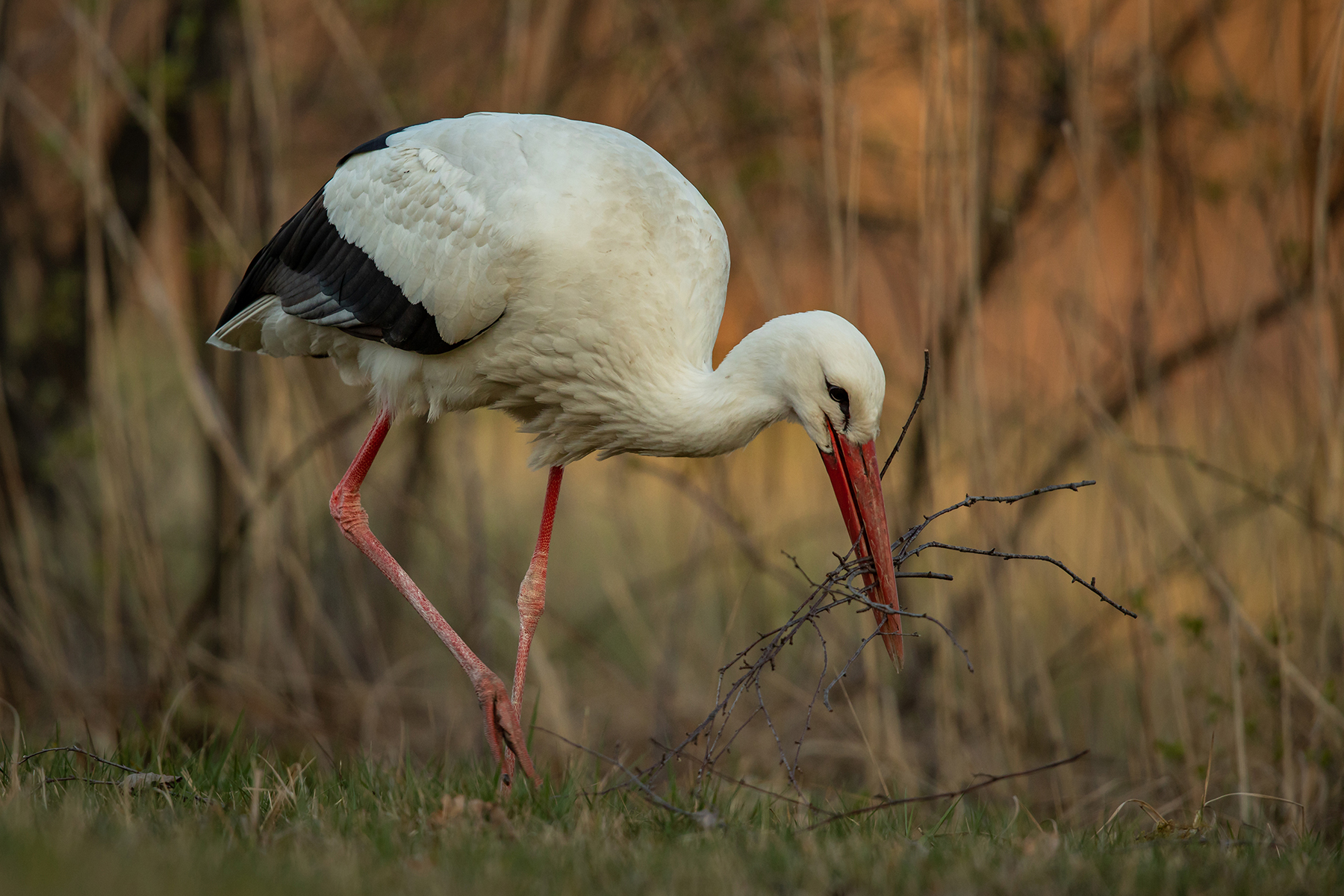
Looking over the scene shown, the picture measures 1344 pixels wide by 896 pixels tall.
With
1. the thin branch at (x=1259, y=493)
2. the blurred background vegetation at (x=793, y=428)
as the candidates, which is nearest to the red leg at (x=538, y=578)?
the blurred background vegetation at (x=793, y=428)

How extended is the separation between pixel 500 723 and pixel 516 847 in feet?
3.85

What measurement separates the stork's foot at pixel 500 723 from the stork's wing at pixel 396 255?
106 centimetres

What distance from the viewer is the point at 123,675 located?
6.66 m

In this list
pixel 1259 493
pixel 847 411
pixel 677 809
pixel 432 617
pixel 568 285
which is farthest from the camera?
pixel 1259 493

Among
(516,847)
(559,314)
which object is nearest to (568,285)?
(559,314)

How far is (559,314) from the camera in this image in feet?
12.5

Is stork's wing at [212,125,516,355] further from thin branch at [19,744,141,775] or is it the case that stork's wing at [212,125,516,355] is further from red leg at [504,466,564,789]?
thin branch at [19,744,141,775]

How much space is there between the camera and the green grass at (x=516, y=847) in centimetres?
233

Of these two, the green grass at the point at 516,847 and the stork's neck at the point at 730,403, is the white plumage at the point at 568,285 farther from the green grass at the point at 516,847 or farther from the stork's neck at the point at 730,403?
the green grass at the point at 516,847

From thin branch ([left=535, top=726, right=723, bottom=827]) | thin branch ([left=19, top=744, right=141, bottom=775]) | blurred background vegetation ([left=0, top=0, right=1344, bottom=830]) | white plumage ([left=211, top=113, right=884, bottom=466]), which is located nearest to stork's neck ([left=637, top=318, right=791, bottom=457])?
white plumage ([left=211, top=113, right=884, bottom=466])

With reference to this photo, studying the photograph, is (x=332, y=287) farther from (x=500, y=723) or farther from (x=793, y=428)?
(x=793, y=428)

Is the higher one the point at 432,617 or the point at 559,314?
the point at 559,314

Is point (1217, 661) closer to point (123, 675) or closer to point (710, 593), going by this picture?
point (710, 593)

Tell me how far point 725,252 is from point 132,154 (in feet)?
12.4
